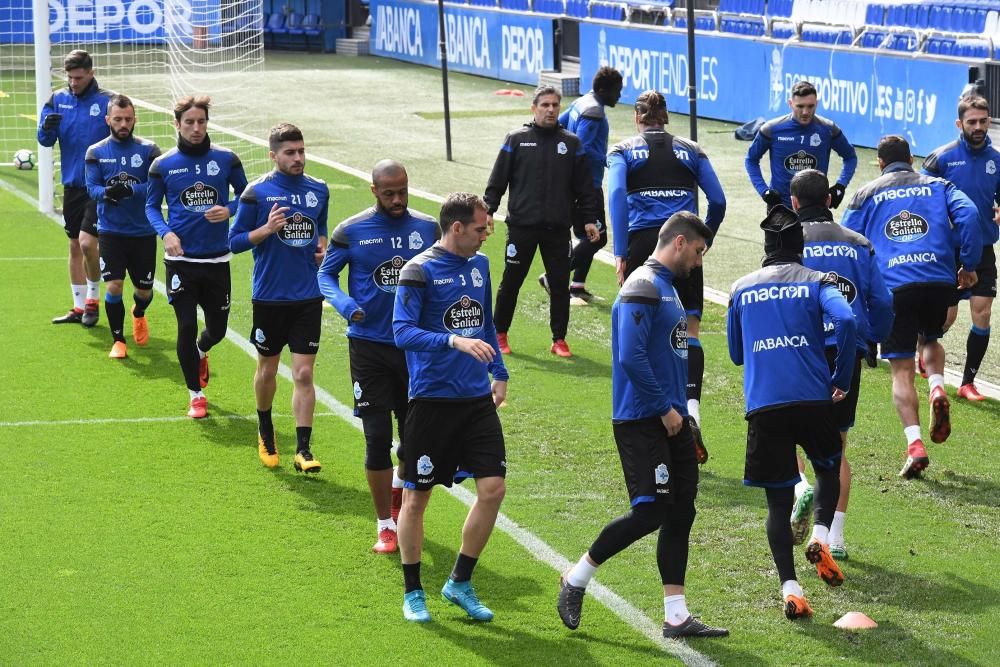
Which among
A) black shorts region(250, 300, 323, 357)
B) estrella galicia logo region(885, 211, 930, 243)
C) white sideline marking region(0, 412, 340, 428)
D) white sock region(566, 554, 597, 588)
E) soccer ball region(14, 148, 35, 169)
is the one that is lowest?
white sideline marking region(0, 412, 340, 428)

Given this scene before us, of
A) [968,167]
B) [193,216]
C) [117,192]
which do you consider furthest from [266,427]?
[968,167]

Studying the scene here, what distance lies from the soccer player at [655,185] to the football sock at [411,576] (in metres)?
3.61

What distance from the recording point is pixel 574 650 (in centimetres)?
689

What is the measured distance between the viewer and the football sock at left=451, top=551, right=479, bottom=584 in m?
7.23

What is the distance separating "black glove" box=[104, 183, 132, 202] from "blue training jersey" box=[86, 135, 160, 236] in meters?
0.09

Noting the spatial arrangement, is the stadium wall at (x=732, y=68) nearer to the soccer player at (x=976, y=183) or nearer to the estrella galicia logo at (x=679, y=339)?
the soccer player at (x=976, y=183)

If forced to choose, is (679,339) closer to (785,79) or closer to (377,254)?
(377,254)

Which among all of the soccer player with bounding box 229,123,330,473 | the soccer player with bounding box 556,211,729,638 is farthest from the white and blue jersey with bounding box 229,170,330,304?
the soccer player with bounding box 556,211,729,638

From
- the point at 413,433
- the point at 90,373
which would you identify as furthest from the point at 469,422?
the point at 90,373

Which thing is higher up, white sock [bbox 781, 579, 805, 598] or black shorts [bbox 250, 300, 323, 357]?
black shorts [bbox 250, 300, 323, 357]

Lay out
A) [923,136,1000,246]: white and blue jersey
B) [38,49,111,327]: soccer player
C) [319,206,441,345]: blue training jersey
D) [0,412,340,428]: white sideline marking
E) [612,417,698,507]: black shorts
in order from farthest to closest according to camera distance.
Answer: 1. [38,49,111,327]: soccer player
2. [923,136,1000,246]: white and blue jersey
3. [0,412,340,428]: white sideline marking
4. [319,206,441,345]: blue training jersey
5. [612,417,698,507]: black shorts

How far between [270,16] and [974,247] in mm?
35431

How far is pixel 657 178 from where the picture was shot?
10.5 metres

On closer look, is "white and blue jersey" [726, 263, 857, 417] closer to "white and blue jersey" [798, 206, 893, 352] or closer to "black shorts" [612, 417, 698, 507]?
"black shorts" [612, 417, 698, 507]
